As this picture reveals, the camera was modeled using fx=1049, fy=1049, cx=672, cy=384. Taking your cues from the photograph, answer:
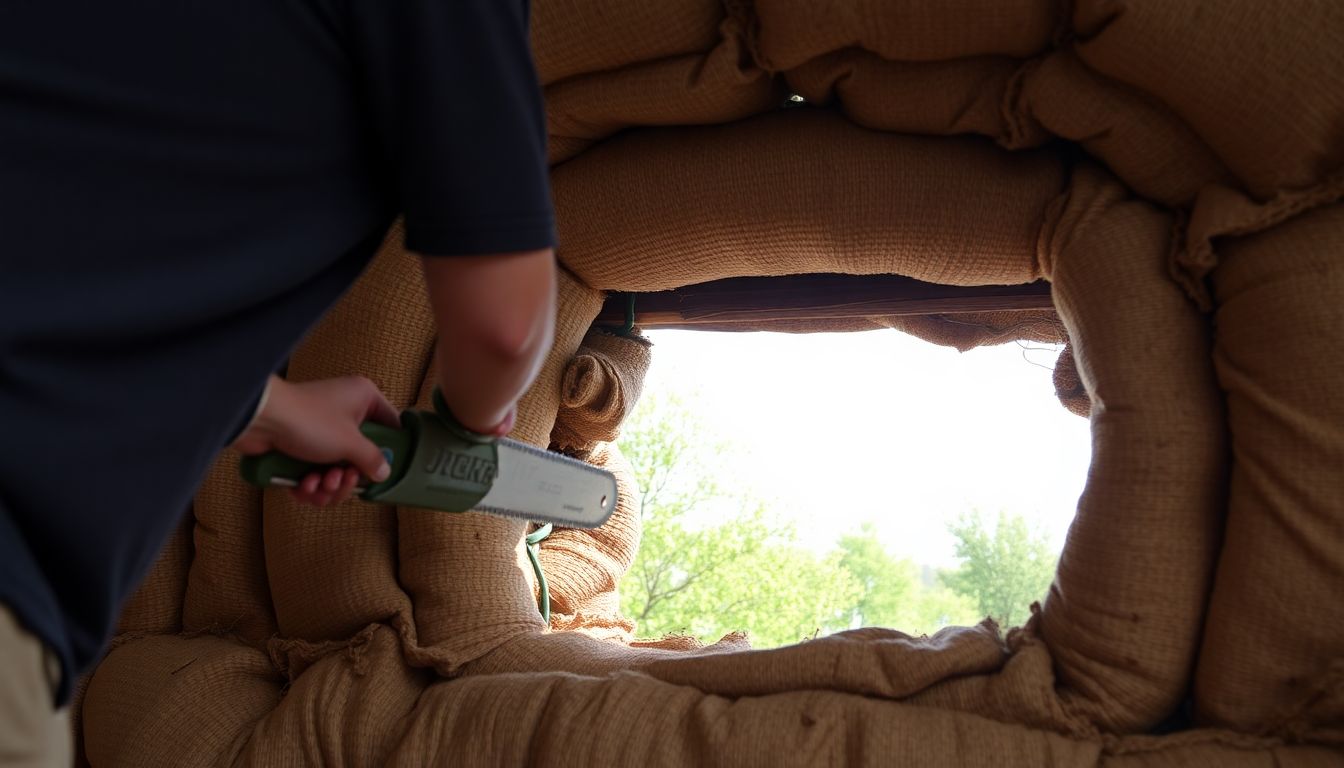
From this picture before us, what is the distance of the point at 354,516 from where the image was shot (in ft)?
4.73

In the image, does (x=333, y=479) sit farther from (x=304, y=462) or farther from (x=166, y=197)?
(x=166, y=197)

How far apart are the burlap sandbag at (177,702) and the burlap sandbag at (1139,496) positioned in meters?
1.01

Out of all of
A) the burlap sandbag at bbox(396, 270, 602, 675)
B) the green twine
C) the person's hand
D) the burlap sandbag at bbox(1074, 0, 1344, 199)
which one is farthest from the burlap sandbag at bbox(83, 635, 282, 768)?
the burlap sandbag at bbox(1074, 0, 1344, 199)

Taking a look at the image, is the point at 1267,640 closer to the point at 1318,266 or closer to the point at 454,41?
the point at 1318,266

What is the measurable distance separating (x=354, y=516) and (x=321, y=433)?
2.12 ft

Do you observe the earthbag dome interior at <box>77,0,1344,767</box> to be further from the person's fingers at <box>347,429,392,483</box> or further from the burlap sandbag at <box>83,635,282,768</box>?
the person's fingers at <box>347,429,392,483</box>

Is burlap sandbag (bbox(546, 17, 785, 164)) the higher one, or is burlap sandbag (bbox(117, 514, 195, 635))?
burlap sandbag (bbox(546, 17, 785, 164))

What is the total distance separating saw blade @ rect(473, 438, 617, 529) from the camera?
98 cm

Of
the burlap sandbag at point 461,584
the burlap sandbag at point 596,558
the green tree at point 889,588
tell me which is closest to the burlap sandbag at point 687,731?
the burlap sandbag at point 461,584

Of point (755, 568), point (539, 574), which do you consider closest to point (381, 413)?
point (539, 574)

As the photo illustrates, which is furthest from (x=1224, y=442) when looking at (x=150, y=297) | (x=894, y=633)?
(x=150, y=297)

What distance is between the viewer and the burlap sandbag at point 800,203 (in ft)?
4.17

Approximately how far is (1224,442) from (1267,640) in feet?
0.66

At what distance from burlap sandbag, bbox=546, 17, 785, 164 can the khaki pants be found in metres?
0.96
